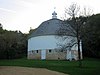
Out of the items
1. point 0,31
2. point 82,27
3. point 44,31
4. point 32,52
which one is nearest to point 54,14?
point 44,31

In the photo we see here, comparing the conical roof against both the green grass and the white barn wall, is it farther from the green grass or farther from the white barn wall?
the green grass

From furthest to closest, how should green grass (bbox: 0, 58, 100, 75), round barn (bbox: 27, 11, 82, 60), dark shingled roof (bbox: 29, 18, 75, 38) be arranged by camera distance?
dark shingled roof (bbox: 29, 18, 75, 38) → round barn (bbox: 27, 11, 82, 60) → green grass (bbox: 0, 58, 100, 75)

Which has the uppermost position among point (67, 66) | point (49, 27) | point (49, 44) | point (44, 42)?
point (49, 27)

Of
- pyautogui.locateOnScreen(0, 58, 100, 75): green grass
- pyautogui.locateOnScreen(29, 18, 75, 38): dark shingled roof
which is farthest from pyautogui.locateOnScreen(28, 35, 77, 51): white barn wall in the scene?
pyautogui.locateOnScreen(0, 58, 100, 75): green grass

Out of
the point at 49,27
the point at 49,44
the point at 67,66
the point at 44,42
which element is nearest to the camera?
the point at 67,66

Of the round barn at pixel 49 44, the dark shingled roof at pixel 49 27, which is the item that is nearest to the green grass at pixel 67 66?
the round barn at pixel 49 44

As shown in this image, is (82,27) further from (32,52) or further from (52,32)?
(32,52)

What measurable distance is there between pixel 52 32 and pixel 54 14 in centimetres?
817

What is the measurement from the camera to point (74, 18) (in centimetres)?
3809

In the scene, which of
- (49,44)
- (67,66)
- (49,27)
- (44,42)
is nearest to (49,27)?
(49,27)

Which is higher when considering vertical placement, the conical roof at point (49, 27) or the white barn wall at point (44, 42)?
the conical roof at point (49, 27)

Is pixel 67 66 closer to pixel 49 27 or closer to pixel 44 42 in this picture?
pixel 44 42

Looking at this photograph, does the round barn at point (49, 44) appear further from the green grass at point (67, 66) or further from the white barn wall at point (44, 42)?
the green grass at point (67, 66)

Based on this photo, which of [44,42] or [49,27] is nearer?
[44,42]
